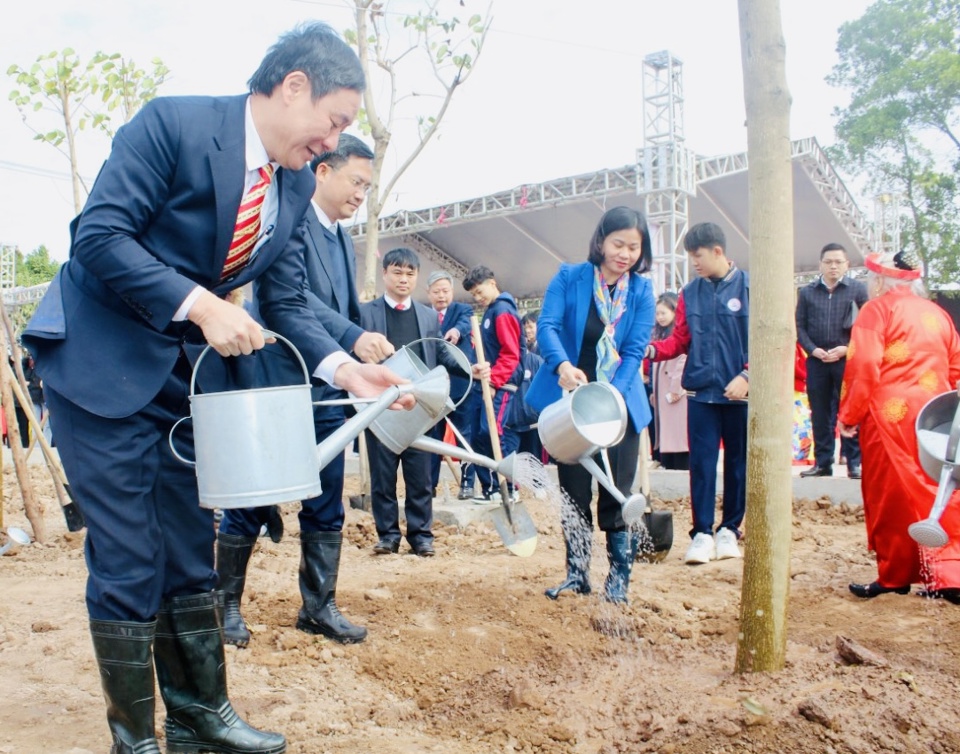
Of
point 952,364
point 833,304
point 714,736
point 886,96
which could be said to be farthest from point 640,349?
point 886,96

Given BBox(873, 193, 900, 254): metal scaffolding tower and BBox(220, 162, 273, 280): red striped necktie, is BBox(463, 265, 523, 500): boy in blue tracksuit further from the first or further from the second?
BBox(873, 193, 900, 254): metal scaffolding tower

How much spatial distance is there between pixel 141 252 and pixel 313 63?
0.57 m

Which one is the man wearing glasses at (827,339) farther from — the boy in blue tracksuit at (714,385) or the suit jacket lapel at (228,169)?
the suit jacket lapel at (228,169)

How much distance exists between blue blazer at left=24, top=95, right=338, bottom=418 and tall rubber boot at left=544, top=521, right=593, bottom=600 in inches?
87.3

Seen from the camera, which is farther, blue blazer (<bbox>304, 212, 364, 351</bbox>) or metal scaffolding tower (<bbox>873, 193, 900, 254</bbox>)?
metal scaffolding tower (<bbox>873, 193, 900, 254</bbox>)

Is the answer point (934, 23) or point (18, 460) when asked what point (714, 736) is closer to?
point (18, 460)

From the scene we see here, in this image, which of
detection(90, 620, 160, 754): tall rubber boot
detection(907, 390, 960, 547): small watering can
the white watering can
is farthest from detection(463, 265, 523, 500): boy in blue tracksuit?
detection(90, 620, 160, 754): tall rubber boot

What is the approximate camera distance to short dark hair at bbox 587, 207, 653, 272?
12.3 ft

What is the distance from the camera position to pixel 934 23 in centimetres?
2433

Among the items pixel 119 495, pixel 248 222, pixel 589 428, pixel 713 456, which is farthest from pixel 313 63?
pixel 713 456

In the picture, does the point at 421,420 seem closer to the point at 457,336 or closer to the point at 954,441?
the point at 954,441

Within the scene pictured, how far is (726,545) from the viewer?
4984 mm

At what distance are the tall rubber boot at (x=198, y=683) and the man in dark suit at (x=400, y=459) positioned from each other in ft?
9.30

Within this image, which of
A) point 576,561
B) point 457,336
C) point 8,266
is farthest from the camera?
point 8,266
